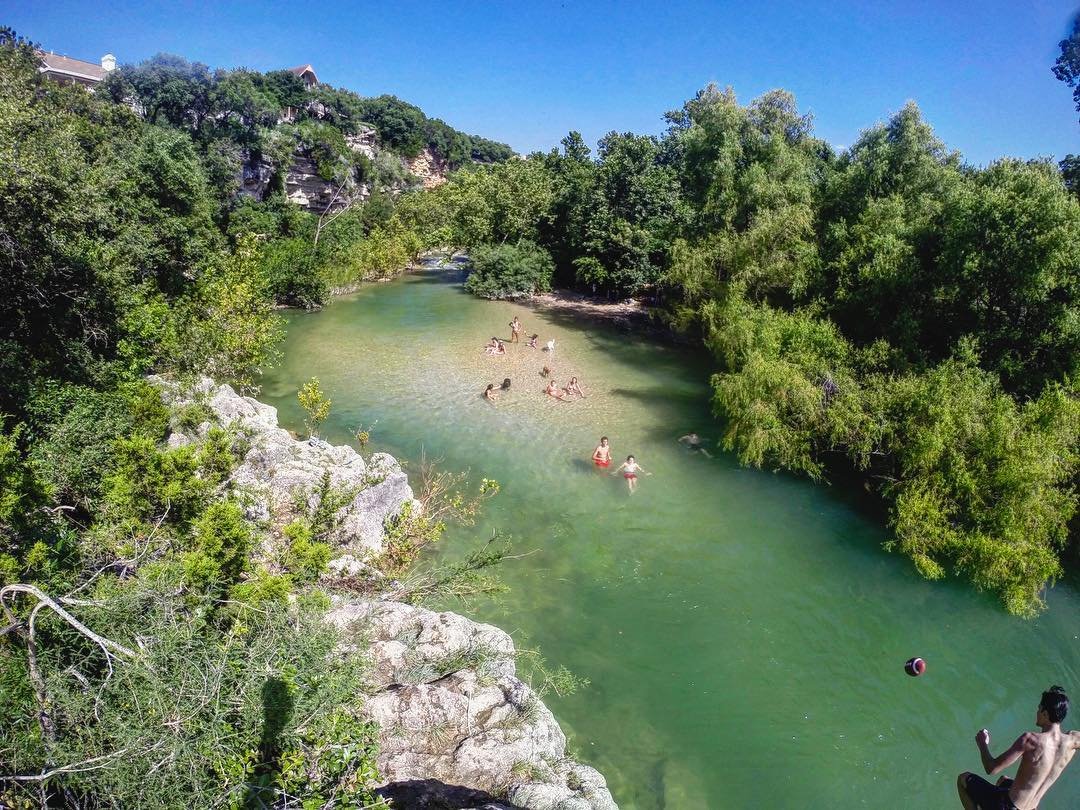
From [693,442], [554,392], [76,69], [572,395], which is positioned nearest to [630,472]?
[693,442]

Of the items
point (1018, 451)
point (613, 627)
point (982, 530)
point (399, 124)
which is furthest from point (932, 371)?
point (399, 124)

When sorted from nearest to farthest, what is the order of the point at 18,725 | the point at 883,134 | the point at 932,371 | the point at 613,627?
the point at 18,725 → the point at 613,627 → the point at 932,371 → the point at 883,134

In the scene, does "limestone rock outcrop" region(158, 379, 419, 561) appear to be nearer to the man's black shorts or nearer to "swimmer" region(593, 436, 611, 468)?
"swimmer" region(593, 436, 611, 468)

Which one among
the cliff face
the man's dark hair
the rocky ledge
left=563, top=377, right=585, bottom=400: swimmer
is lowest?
the rocky ledge

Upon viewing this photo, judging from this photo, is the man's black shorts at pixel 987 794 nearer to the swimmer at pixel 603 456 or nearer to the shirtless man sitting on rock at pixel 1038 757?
the shirtless man sitting on rock at pixel 1038 757

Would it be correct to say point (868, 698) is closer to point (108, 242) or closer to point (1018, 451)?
point (1018, 451)

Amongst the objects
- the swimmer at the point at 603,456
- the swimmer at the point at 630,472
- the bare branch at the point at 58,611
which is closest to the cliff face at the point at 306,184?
the swimmer at the point at 603,456

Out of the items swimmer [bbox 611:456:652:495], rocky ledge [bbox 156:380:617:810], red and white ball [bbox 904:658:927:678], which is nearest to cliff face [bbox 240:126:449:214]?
swimmer [bbox 611:456:652:495]
